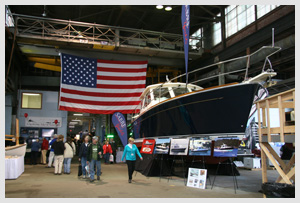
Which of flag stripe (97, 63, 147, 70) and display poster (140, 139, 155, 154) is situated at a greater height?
flag stripe (97, 63, 147, 70)

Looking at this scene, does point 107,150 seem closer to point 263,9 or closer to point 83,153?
point 83,153

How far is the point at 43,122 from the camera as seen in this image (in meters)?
18.5

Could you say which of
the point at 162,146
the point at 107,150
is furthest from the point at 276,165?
the point at 107,150

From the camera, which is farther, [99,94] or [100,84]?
[100,84]

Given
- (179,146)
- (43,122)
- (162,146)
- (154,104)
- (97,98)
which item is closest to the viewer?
(179,146)

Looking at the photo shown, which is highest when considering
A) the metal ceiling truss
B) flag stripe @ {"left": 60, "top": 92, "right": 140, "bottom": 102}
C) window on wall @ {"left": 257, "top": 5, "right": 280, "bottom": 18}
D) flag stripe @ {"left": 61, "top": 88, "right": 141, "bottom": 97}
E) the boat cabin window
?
window on wall @ {"left": 257, "top": 5, "right": 280, "bottom": 18}

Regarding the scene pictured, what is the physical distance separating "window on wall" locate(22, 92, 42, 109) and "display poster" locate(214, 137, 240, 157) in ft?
49.0

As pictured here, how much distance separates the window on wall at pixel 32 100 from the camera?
61.8ft

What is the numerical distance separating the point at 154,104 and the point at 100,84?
6287mm

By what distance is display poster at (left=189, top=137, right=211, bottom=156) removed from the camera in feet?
25.6

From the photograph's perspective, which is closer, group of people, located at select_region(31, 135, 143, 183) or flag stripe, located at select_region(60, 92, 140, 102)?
group of people, located at select_region(31, 135, 143, 183)

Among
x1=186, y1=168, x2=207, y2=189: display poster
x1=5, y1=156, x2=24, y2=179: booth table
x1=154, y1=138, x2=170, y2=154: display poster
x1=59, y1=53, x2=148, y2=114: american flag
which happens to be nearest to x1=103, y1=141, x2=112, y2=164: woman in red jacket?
x1=59, y1=53, x2=148, y2=114: american flag

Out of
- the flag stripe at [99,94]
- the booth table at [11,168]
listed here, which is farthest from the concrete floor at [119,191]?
the flag stripe at [99,94]

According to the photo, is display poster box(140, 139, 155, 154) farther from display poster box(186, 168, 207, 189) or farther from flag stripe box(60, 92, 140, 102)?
flag stripe box(60, 92, 140, 102)
